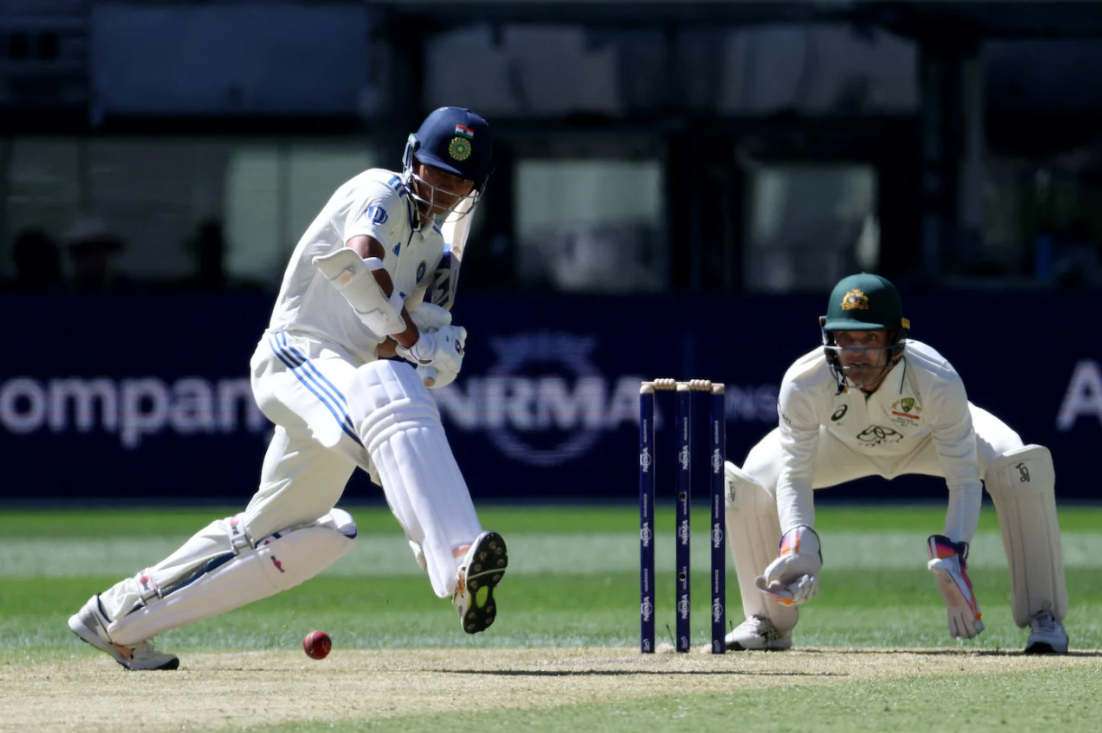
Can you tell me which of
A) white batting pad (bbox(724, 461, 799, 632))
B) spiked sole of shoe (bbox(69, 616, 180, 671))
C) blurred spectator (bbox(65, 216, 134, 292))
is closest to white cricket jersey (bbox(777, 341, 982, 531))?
white batting pad (bbox(724, 461, 799, 632))

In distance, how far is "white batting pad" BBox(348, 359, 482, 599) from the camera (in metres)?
4.94

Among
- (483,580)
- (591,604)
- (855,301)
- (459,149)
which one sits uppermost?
(459,149)

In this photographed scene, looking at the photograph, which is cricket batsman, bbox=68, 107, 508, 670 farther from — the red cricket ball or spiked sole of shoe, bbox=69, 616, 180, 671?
the red cricket ball

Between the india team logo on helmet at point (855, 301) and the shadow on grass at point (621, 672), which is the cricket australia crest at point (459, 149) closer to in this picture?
the india team logo on helmet at point (855, 301)

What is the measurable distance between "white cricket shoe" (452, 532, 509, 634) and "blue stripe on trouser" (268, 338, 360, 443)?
0.57 metres

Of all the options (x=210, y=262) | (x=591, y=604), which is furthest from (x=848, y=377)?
(x=210, y=262)

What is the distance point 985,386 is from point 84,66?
6.44 metres

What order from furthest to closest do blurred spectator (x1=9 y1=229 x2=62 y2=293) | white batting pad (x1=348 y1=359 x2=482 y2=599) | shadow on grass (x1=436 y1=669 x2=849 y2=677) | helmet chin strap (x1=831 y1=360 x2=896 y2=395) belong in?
blurred spectator (x1=9 y1=229 x2=62 y2=293), helmet chin strap (x1=831 y1=360 x2=896 y2=395), shadow on grass (x1=436 y1=669 x2=849 y2=677), white batting pad (x1=348 y1=359 x2=482 y2=599)

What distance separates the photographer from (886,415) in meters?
6.01

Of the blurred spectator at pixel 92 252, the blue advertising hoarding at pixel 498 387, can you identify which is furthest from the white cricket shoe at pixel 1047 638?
the blurred spectator at pixel 92 252

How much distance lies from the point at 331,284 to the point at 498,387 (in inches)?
299

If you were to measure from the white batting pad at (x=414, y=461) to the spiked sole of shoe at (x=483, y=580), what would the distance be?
15 cm

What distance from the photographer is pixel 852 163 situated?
13.3m

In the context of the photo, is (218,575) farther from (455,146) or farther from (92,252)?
(92,252)
